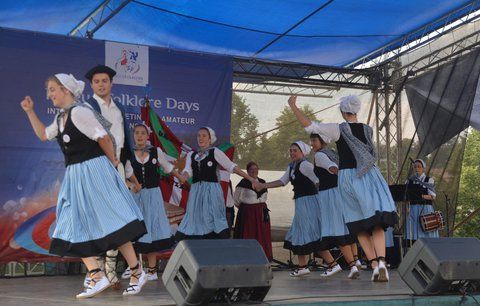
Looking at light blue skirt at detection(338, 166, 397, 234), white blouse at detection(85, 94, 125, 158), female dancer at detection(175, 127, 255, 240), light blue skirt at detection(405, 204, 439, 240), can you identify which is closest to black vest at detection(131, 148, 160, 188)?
female dancer at detection(175, 127, 255, 240)

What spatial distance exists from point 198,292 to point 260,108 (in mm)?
6469

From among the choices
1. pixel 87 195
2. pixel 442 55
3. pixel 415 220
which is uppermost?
pixel 442 55

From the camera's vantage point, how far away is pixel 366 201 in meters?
5.10

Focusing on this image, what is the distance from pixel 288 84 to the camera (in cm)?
938

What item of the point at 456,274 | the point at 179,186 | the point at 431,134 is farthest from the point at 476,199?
the point at 456,274

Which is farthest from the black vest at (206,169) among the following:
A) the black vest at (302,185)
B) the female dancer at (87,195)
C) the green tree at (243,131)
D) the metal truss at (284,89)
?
the metal truss at (284,89)

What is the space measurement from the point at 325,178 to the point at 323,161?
0.27m

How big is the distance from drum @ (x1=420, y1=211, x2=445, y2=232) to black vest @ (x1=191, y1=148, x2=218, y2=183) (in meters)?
2.97

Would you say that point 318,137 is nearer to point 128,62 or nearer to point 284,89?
point 128,62

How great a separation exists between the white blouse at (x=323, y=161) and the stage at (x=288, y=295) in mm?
1091

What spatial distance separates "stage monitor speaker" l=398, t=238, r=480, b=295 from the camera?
149 inches

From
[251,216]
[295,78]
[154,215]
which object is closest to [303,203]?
[251,216]

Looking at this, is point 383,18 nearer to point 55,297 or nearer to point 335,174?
point 335,174

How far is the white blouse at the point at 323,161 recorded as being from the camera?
6.27m
